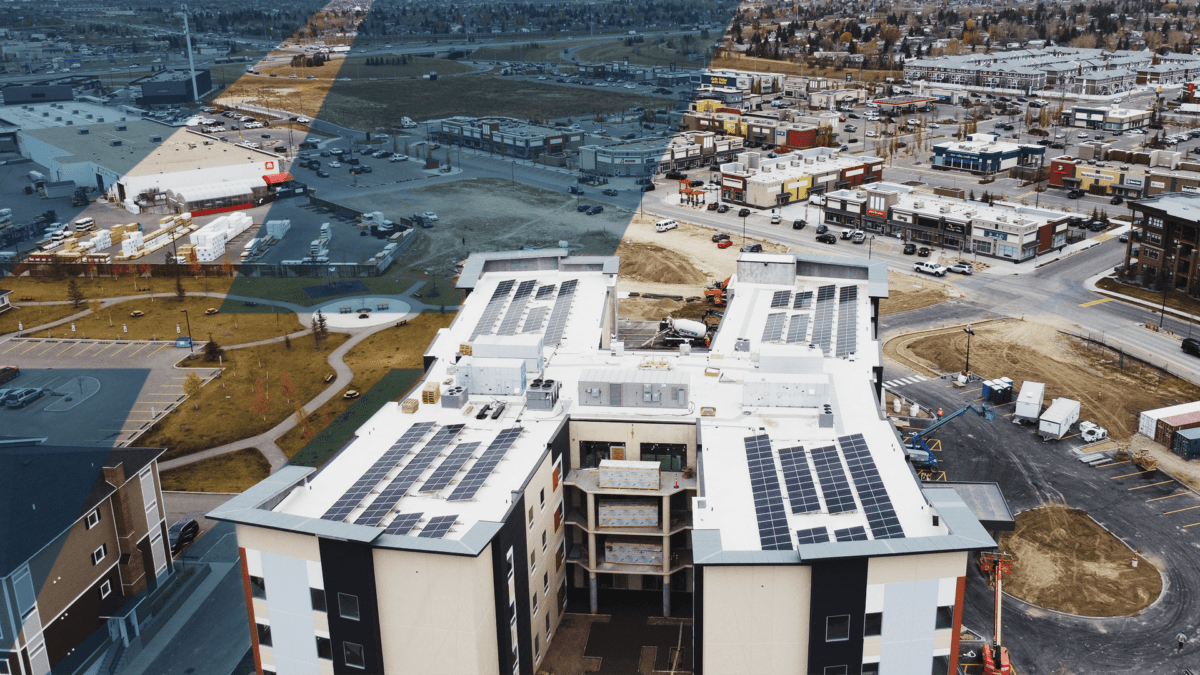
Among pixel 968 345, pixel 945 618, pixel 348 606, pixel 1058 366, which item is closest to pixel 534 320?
pixel 348 606

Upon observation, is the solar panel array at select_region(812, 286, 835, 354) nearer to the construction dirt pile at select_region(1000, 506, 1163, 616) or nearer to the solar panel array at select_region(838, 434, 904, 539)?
the solar panel array at select_region(838, 434, 904, 539)

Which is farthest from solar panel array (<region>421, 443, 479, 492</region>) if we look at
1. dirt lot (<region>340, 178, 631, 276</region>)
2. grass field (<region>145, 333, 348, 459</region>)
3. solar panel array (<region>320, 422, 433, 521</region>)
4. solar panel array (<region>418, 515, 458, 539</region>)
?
dirt lot (<region>340, 178, 631, 276</region>)

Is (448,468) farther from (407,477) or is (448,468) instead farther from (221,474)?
(221,474)

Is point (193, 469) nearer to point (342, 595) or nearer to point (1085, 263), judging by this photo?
point (342, 595)

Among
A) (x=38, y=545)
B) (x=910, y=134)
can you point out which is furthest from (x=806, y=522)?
(x=910, y=134)

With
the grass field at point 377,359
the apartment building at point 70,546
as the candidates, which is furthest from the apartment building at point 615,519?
the grass field at point 377,359

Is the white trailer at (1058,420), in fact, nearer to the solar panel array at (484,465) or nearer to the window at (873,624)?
the window at (873,624)
